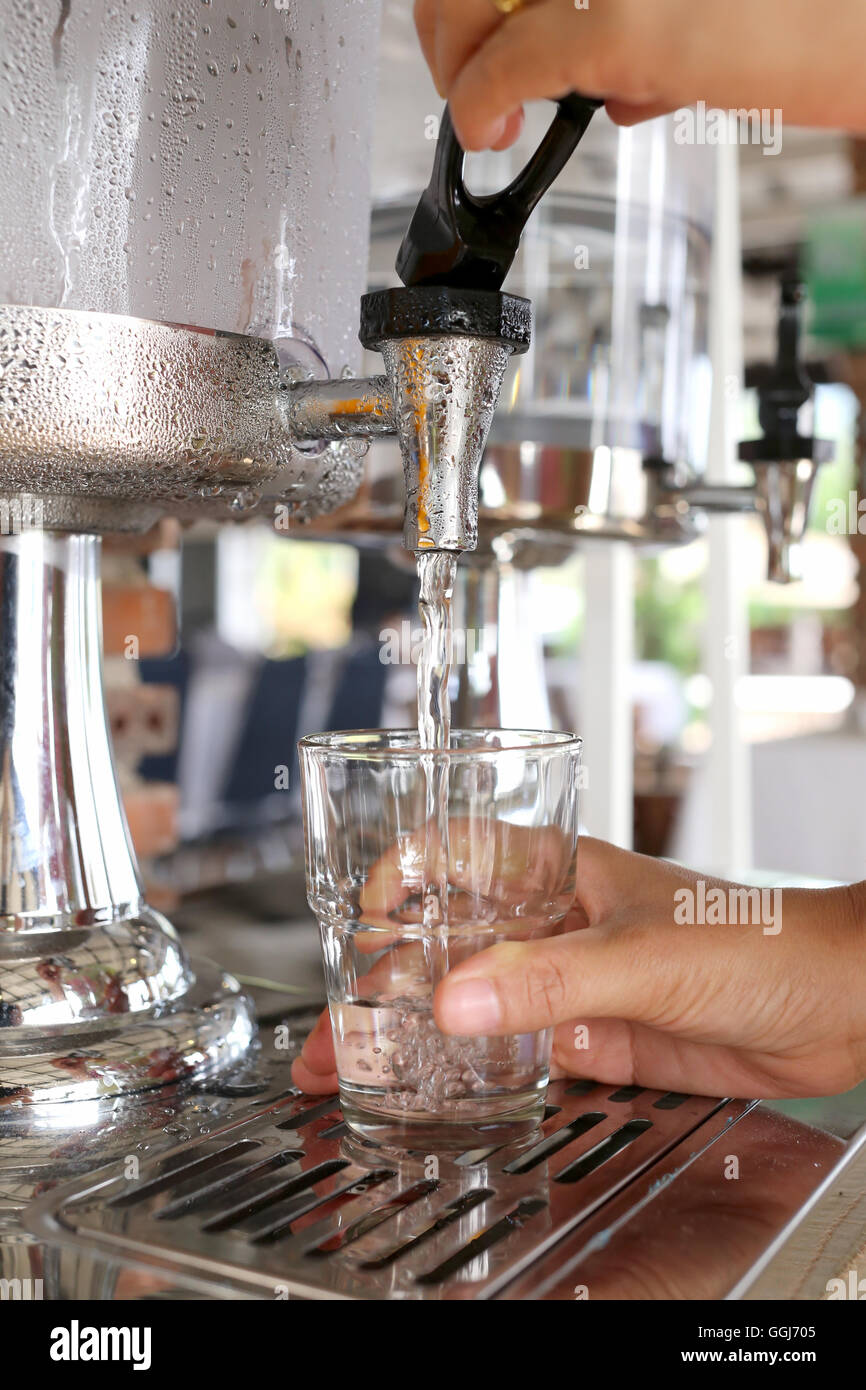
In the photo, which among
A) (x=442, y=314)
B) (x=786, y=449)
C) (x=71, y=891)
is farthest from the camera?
(x=786, y=449)

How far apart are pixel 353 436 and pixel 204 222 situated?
92 millimetres

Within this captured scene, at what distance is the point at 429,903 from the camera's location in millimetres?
442

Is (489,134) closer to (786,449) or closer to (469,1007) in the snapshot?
(469,1007)

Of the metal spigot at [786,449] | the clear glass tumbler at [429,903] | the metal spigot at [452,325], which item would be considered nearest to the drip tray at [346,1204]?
the clear glass tumbler at [429,903]

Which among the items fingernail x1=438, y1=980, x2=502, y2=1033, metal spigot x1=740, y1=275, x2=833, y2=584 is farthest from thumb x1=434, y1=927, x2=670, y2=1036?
metal spigot x1=740, y1=275, x2=833, y2=584

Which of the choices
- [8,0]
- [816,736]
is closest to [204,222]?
[8,0]

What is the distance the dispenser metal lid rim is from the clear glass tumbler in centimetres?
13

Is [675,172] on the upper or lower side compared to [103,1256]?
upper

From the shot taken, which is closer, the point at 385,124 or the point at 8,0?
the point at 8,0

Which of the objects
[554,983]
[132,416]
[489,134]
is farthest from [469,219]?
[554,983]

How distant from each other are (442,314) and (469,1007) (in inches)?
8.3

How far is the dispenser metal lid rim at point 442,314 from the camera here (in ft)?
1.31

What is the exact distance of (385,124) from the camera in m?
0.85

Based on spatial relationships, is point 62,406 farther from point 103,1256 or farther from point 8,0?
point 103,1256
